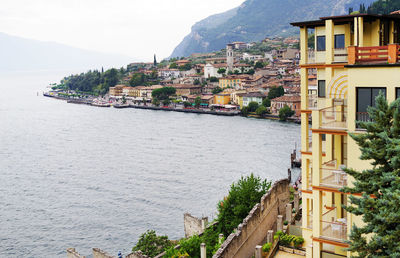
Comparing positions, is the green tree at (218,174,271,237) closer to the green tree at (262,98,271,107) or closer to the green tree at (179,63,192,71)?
the green tree at (262,98,271,107)

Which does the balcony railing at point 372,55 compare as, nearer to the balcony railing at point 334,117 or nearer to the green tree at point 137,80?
the balcony railing at point 334,117

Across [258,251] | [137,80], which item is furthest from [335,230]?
[137,80]

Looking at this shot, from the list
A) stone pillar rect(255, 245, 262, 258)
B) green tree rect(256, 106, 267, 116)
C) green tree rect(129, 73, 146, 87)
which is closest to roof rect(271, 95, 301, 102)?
green tree rect(256, 106, 267, 116)

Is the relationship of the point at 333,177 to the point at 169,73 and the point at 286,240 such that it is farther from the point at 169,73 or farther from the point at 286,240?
the point at 169,73

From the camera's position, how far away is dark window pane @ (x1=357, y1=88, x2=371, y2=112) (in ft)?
34.6

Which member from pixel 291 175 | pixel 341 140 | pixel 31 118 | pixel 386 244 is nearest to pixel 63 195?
pixel 291 175

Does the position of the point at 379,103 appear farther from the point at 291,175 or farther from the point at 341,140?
the point at 291,175

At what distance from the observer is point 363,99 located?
419 inches

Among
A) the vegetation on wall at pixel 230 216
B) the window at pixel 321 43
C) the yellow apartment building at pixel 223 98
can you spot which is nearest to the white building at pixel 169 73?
the yellow apartment building at pixel 223 98

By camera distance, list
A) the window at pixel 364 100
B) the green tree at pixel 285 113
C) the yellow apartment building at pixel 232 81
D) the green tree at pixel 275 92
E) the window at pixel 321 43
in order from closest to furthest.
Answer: the window at pixel 364 100 < the window at pixel 321 43 < the green tree at pixel 285 113 < the green tree at pixel 275 92 < the yellow apartment building at pixel 232 81

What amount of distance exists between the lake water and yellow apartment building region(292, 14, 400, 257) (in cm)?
2009

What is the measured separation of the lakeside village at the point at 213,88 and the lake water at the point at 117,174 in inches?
356

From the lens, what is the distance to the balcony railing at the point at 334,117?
11662 millimetres

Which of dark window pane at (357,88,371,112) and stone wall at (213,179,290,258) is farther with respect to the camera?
stone wall at (213,179,290,258)
